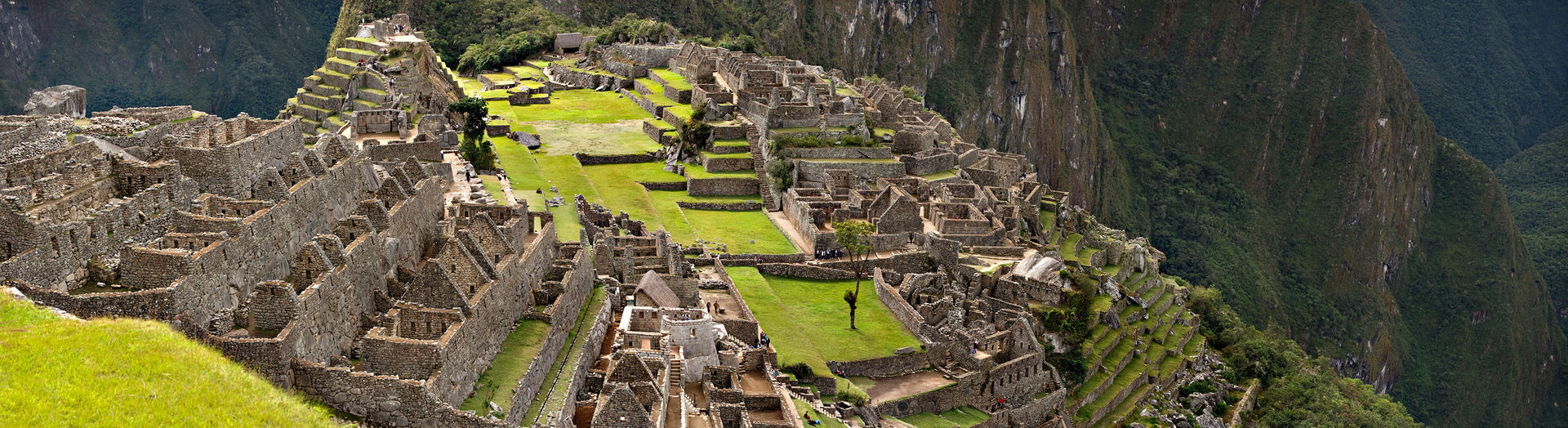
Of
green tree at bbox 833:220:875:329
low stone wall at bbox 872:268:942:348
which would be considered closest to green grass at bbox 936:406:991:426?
low stone wall at bbox 872:268:942:348

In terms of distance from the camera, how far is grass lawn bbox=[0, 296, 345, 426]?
16.0 m

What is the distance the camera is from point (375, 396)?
2145cm

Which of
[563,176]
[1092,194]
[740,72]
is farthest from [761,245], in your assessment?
[1092,194]

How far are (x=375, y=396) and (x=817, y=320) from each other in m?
23.2

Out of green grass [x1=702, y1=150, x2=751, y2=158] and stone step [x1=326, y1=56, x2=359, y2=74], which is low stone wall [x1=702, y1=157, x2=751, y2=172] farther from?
stone step [x1=326, y1=56, x2=359, y2=74]

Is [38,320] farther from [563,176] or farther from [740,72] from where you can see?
[740,72]

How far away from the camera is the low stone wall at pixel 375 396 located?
2120 centimetres

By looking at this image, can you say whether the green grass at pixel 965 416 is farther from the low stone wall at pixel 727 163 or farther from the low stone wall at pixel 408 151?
the low stone wall at pixel 727 163

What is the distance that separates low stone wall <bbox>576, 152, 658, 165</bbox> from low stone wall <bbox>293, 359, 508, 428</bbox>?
3817 cm

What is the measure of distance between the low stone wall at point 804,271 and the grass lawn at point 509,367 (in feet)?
68.0

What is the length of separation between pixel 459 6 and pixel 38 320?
308ft

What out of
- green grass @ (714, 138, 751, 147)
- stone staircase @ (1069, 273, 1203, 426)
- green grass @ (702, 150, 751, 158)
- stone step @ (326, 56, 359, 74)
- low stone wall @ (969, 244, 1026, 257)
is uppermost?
stone step @ (326, 56, 359, 74)

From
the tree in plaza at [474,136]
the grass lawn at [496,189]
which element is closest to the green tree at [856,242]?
the grass lawn at [496,189]

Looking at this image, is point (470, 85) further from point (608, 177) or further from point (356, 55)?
point (608, 177)
